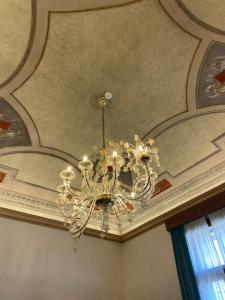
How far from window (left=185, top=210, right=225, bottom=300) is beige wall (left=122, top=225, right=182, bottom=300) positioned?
0.58 m

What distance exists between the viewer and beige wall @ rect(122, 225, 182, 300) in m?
5.56

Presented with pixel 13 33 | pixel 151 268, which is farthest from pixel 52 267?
pixel 13 33

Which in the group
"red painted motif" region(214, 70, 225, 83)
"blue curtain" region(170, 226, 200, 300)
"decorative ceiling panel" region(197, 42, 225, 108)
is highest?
"red painted motif" region(214, 70, 225, 83)

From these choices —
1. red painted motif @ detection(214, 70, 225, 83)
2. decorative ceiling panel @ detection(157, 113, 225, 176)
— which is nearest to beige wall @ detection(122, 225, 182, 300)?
decorative ceiling panel @ detection(157, 113, 225, 176)

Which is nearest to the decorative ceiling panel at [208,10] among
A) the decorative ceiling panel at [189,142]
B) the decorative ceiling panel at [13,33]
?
the decorative ceiling panel at [189,142]

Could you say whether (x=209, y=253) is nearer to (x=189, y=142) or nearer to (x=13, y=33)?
(x=189, y=142)

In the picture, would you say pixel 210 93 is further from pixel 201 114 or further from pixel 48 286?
pixel 48 286

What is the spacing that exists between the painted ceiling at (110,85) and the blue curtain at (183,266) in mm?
899

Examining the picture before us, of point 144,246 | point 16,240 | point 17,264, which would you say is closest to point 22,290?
point 17,264

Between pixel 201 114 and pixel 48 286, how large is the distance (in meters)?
4.63

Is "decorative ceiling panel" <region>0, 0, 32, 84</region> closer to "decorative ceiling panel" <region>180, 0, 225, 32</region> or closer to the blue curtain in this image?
"decorative ceiling panel" <region>180, 0, 225, 32</region>

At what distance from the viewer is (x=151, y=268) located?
6.08 metres

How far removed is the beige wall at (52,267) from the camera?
5242 mm

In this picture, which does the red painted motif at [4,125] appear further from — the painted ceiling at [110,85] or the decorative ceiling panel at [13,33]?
the decorative ceiling panel at [13,33]
